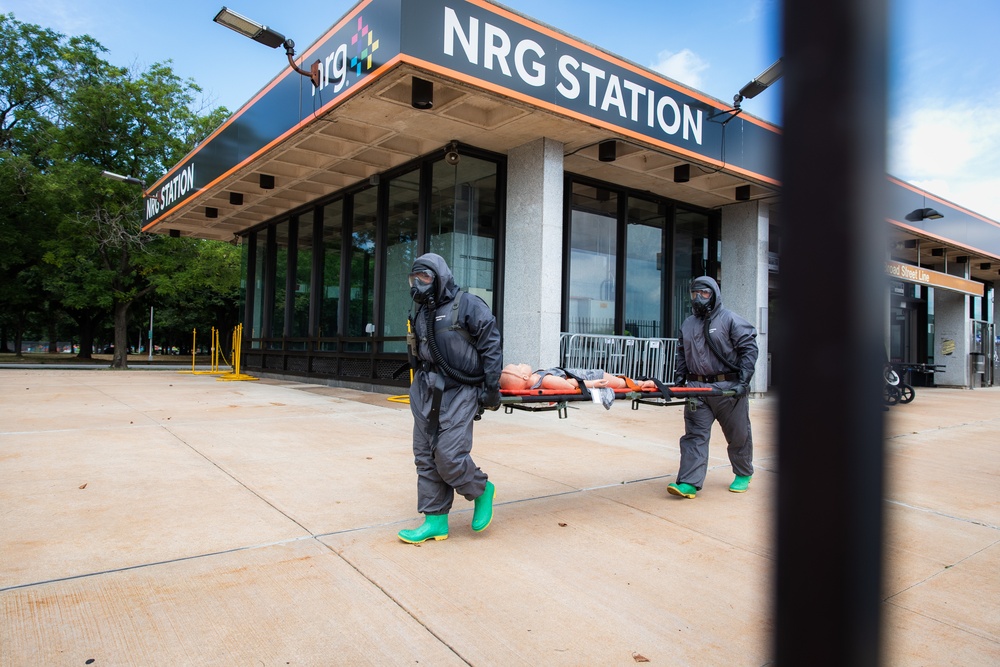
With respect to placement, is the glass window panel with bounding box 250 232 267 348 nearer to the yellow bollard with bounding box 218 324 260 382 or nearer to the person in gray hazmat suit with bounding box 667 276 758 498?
the yellow bollard with bounding box 218 324 260 382

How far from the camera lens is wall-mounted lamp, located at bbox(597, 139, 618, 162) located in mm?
10148

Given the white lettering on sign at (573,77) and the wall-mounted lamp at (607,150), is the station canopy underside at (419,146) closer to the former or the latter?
the wall-mounted lamp at (607,150)

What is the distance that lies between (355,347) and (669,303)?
23.3 ft

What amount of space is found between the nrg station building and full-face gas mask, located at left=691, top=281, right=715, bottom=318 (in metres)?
2.36

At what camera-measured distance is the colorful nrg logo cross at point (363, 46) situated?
7.88 meters

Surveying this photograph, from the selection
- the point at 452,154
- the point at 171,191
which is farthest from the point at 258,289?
the point at 452,154

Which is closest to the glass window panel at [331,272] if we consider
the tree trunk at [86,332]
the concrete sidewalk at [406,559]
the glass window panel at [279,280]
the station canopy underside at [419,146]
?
the station canopy underside at [419,146]

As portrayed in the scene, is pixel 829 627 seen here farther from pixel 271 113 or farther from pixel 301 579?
pixel 271 113

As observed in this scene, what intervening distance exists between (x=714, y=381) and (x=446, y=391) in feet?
8.22

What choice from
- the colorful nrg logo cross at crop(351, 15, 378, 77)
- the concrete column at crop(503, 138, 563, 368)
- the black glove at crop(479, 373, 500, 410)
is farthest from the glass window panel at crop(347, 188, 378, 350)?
the black glove at crop(479, 373, 500, 410)

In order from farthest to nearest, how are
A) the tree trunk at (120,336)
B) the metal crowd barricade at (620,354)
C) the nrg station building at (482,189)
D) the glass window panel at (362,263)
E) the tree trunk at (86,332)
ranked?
the tree trunk at (86,332) < the tree trunk at (120,336) < the glass window panel at (362,263) < the metal crowd barricade at (620,354) < the nrg station building at (482,189)

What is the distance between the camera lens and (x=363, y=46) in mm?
8086

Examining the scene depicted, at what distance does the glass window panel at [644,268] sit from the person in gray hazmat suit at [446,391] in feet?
30.4

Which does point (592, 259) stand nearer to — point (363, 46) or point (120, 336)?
point (363, 46)
